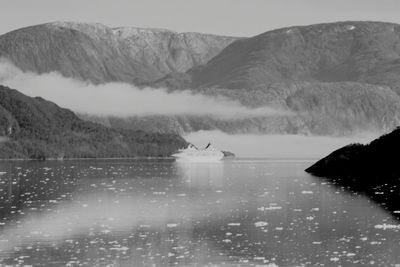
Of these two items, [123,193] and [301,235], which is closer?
[301,235]

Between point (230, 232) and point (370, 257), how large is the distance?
A: 1867cm

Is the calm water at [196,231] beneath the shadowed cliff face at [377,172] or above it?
beneath

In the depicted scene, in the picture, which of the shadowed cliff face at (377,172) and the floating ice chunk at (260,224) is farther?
the shadowed cliff face at (377,172)

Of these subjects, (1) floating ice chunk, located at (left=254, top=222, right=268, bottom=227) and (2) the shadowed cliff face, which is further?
(2) the shadowed cliff face


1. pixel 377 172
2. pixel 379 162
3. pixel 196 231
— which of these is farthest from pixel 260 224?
pixel 379 162

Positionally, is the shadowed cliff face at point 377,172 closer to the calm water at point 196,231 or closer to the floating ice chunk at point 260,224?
the calm water at point 196,231

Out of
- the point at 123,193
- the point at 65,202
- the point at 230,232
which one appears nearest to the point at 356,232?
the point at 230,232

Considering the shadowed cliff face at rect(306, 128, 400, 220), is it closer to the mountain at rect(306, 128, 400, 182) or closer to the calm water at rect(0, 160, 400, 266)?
the mountain at rect(306, 128, 400, 182)

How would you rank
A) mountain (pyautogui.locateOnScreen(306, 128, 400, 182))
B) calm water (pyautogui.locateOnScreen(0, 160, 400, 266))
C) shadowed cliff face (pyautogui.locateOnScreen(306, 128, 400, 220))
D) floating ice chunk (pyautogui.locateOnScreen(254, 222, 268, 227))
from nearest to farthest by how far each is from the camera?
calm water (pyautogui.locateOnScreen(0, 160, 400, 266)) → floating ice chunk (pyautogui.locateOnScreen(254, 222, 268, 227)) → shadowed cliff face (pyautogui.locateOnScreen(306, 128, 400, 220)) → mountain (pyautogui.locateOnScreen(306, 128, 400, 182))

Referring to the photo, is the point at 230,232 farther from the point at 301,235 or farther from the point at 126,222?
the point at 126,222

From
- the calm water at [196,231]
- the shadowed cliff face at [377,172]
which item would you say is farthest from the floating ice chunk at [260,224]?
the shadowed cliff face at [377,172]

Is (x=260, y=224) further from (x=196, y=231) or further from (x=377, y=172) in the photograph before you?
(x=377, y=172)

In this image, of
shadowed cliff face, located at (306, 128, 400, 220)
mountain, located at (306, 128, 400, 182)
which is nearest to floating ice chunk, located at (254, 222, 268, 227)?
shadowed cliff face, located at (306, 128, 400, 220)

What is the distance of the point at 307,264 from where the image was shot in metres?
65.8
